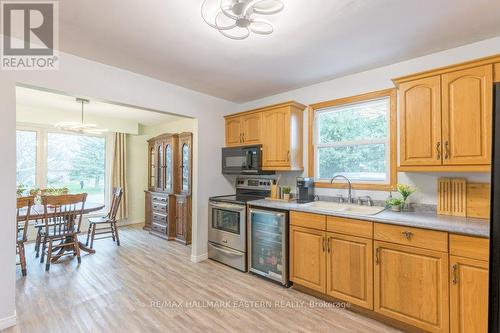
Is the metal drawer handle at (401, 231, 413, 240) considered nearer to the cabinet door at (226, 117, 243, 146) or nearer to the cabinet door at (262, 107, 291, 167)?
the cabinet door at (262, 107, 291, 167)

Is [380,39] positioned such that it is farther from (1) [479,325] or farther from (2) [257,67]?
(1) [479,325]

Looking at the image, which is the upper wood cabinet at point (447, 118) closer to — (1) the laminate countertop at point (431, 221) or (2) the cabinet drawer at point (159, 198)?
(1) the laminate countertop at point (431, 221)

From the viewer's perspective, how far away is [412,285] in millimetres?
1979

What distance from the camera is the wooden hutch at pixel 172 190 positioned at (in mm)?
4605

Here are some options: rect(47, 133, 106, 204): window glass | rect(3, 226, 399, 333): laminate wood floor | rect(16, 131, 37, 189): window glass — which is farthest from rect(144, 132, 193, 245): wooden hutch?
rect(16, 131, 37, 189): window glass

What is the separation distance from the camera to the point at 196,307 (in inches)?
94.0

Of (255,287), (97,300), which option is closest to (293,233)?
(255,287)

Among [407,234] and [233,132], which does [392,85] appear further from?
[233,132]

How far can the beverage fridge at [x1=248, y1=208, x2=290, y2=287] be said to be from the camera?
2.79 metres

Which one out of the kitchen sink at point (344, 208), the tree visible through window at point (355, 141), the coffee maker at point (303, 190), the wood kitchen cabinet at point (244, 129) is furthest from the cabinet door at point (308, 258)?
the wood kitchen cabinet at point (244, 129)

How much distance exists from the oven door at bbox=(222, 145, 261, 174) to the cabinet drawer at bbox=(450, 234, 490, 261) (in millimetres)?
→ 2239

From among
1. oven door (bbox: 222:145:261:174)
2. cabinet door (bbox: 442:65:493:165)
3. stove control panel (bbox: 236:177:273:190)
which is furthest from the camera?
stove control panel (bbox: 236:177:273:190)

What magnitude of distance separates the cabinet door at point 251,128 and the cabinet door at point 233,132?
0.09 metres

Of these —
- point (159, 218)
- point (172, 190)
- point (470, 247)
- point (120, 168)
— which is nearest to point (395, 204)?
point (470, 247)
